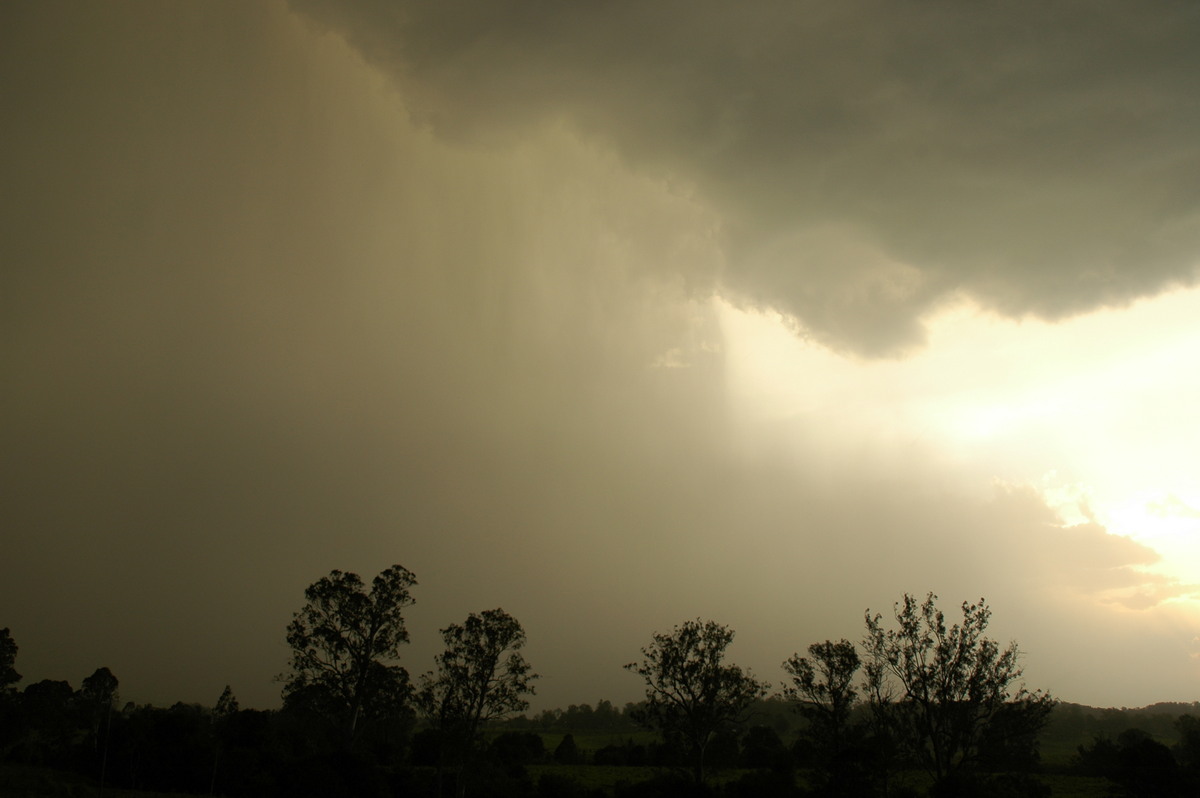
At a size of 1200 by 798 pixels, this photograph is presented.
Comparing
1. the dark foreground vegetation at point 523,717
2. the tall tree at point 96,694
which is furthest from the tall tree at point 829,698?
the tall tree at point 96,694

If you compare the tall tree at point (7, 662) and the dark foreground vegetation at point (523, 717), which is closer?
the dark foreground vegetation at point (523, 717)

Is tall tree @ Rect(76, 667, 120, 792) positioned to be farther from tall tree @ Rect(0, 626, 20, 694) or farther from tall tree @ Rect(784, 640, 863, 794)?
tall tree @ Rect(784, 640, 863, 794)

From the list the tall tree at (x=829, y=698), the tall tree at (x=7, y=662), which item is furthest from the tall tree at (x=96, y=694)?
the tall tree at (x=829, y=698)

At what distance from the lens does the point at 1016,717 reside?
3678 centimetres

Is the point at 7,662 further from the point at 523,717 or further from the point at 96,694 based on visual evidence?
the point at 523,717

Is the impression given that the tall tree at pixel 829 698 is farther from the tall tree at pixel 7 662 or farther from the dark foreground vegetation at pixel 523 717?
the tall tree at pixel 7 662

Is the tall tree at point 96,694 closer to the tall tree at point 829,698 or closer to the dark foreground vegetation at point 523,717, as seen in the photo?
the dark foreground vegetation at point 523,717

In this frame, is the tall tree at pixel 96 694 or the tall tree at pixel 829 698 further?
the tall tree at pixel 96 694

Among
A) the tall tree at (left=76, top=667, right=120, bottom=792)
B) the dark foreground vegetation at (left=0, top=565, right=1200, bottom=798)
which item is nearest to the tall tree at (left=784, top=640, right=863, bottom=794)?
the dark foreground vegetation at (left=0, top=565, right=1200, bottom=798)

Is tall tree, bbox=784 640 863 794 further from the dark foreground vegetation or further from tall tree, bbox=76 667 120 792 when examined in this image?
tall tree, bbox=76 667 120 792

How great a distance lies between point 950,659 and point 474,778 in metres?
36.3

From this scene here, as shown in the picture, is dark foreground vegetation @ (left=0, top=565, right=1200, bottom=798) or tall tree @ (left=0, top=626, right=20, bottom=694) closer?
dark foreground vegetation @ (left=0, top=565, right=1200, bottom=798)

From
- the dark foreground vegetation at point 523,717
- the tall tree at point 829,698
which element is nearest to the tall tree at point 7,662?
the dark foreground vegetation at point 523,717

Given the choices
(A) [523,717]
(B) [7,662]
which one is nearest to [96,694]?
(B) [7,662]
